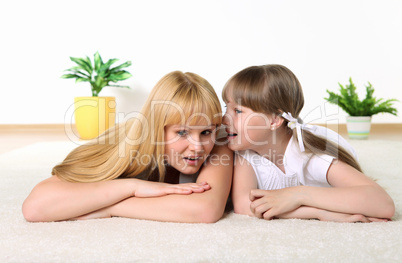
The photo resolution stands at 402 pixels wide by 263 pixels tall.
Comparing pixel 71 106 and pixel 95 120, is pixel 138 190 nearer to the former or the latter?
pixel 95 120

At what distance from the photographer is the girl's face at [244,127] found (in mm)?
1238

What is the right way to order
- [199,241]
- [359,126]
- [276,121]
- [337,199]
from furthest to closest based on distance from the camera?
1. [359,126]
2. [276,121]
3. [337,199]
4. [199,241]

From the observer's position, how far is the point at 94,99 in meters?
3.53

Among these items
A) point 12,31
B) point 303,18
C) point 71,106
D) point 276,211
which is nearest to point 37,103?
point 71,106

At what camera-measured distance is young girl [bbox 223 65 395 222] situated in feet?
3.47

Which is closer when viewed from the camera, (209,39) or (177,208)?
(177,208)

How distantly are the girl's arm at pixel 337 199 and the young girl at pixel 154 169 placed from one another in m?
0.12

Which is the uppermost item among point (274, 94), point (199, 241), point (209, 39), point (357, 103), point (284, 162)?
point (209, 39)

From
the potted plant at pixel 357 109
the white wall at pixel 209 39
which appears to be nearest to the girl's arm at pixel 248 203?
the potted plant at pixel 357 109

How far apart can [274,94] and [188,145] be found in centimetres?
31

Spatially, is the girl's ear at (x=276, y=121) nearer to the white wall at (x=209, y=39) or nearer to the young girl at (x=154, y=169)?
the young girl at (x=154, y=169)

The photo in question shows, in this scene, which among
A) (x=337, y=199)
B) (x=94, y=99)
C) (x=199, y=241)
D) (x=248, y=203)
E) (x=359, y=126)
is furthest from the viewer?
(x=94, y=99)

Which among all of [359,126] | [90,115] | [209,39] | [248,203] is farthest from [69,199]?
[209,39]

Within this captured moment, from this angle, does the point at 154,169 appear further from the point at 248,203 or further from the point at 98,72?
the point at 98,72
